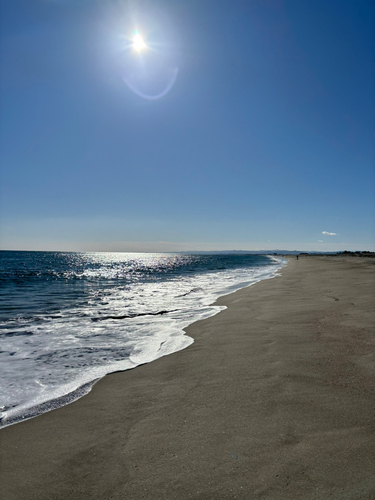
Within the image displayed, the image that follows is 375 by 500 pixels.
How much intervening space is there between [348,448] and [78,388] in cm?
372

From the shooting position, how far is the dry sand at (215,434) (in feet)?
7.55

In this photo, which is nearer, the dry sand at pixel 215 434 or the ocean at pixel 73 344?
the dry sand at pixel 215 434

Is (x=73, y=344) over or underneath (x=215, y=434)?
underneath

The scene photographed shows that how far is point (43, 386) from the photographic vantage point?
4.59 m

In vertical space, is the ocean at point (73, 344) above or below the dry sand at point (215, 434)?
below

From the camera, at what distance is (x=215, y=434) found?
2910 millimetres

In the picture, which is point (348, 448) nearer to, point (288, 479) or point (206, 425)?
point (288, 479)

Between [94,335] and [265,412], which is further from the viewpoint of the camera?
[94,335]

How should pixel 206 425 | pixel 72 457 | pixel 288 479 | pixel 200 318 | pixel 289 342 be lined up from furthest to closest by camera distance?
pixel 200 318 → pixel 289 342 → pixel 206 425 → pixel 72 457 → pixel 288 479

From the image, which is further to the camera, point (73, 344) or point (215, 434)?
point (73, 344)

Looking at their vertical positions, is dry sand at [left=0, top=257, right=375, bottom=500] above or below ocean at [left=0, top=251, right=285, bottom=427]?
above

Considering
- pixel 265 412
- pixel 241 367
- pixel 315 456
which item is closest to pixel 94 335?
pixel 241 367

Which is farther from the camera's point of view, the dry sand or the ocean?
the ocean

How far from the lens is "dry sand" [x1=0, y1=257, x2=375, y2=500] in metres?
2.30
